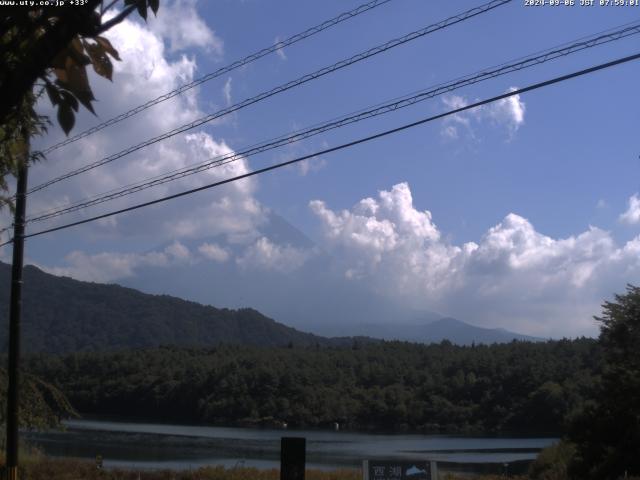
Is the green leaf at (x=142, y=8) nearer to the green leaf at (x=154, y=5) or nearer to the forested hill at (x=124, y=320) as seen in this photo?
the green leaf at (x=154, y=5)

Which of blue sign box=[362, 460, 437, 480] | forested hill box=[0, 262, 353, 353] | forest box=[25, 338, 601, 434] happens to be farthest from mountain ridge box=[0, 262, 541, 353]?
blue sign box=[362, 460, 437, 480]

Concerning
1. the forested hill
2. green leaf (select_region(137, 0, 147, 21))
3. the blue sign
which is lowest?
the blue sign

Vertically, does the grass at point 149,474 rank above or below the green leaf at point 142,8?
below

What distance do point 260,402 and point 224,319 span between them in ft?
377

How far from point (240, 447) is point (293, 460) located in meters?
36.4

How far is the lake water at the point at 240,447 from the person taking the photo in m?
35.7

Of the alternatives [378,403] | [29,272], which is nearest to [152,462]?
[378,403]

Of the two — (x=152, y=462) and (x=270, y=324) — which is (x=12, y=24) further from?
(x=270, y=324)

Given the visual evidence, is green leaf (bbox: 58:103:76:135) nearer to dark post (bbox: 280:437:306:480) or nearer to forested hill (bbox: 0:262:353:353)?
dark post (bbox: 280:437:306:480)

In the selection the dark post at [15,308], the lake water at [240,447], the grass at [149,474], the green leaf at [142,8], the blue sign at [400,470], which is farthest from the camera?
the lake water at [240,447]

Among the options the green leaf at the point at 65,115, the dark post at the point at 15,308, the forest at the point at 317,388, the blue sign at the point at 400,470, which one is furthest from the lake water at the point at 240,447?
the green leaf at the point at 65,115

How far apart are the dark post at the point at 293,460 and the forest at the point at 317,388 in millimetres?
49846

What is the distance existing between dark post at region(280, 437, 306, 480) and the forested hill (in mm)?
143044

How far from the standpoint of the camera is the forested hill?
156500 millimetres
